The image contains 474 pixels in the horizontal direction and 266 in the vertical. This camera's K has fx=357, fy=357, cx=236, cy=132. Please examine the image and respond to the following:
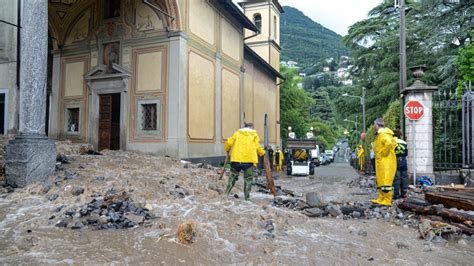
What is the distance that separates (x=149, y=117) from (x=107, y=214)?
838cm

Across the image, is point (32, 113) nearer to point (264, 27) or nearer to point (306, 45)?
point (264, 27)

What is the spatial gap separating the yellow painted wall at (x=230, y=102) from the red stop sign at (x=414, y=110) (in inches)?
337

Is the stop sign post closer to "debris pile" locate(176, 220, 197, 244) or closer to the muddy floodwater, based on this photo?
the muddy floodwater

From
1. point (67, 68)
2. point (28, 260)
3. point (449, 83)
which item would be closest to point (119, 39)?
point (67, 68)

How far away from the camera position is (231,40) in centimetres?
1869

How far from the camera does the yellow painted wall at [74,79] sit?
15844 mm

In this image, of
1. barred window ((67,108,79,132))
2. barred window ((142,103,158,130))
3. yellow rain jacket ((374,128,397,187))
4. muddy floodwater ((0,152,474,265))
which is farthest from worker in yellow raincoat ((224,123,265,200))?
barred window ((67,108,79,132))

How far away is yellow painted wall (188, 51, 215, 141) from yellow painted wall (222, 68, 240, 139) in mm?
1392

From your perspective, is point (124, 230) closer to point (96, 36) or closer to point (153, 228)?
point (153, 228)

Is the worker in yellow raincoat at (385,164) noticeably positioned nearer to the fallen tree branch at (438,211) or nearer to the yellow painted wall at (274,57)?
the fallen tree branch at (438,211)

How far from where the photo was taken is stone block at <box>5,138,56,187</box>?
798cm

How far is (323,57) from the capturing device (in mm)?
162625

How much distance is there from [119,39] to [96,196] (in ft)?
30.4

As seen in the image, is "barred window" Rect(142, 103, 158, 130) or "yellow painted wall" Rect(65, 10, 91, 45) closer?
"barred window" Rect(142, 103, 158, 130)
